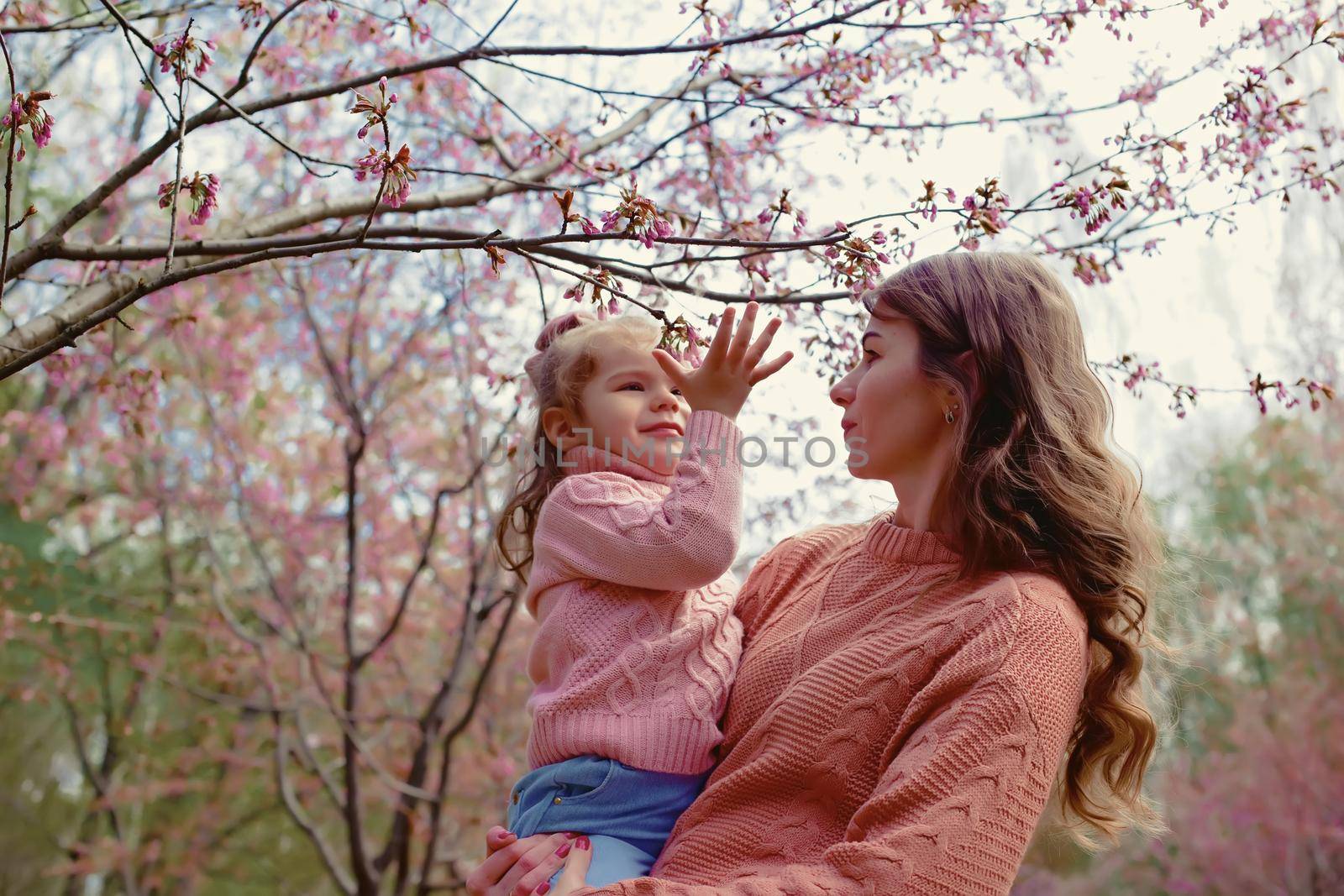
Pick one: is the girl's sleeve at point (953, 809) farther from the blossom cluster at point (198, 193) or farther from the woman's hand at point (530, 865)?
the blossom cluster at point (198, 193)

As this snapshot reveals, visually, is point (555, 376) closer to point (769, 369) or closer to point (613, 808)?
point (769, 369)

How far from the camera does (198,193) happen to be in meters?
1.73

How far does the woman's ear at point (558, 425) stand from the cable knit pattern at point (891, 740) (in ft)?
1.87

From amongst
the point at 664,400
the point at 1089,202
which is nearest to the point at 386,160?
the point at 664,400

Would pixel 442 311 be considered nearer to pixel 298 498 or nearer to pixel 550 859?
pixel 298 498

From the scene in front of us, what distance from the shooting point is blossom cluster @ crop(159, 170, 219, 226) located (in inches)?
67.8

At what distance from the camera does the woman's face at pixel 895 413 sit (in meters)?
1.81

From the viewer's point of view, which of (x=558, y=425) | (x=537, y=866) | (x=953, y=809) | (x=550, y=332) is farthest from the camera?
(x=550, y=332)

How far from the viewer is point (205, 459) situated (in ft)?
22.1

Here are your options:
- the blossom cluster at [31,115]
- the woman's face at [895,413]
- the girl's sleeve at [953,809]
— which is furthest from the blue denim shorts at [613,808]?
the blossom cluster at [31,115]

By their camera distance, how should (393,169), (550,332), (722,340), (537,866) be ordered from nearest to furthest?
1. (393,169)
2. (537,866)
3. (722,340)
4. (550,332)

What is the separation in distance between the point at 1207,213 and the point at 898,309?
1.37 m

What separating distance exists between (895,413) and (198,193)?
45.2 inches

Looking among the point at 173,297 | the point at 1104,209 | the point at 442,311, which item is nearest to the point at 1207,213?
the point at 1104,209
